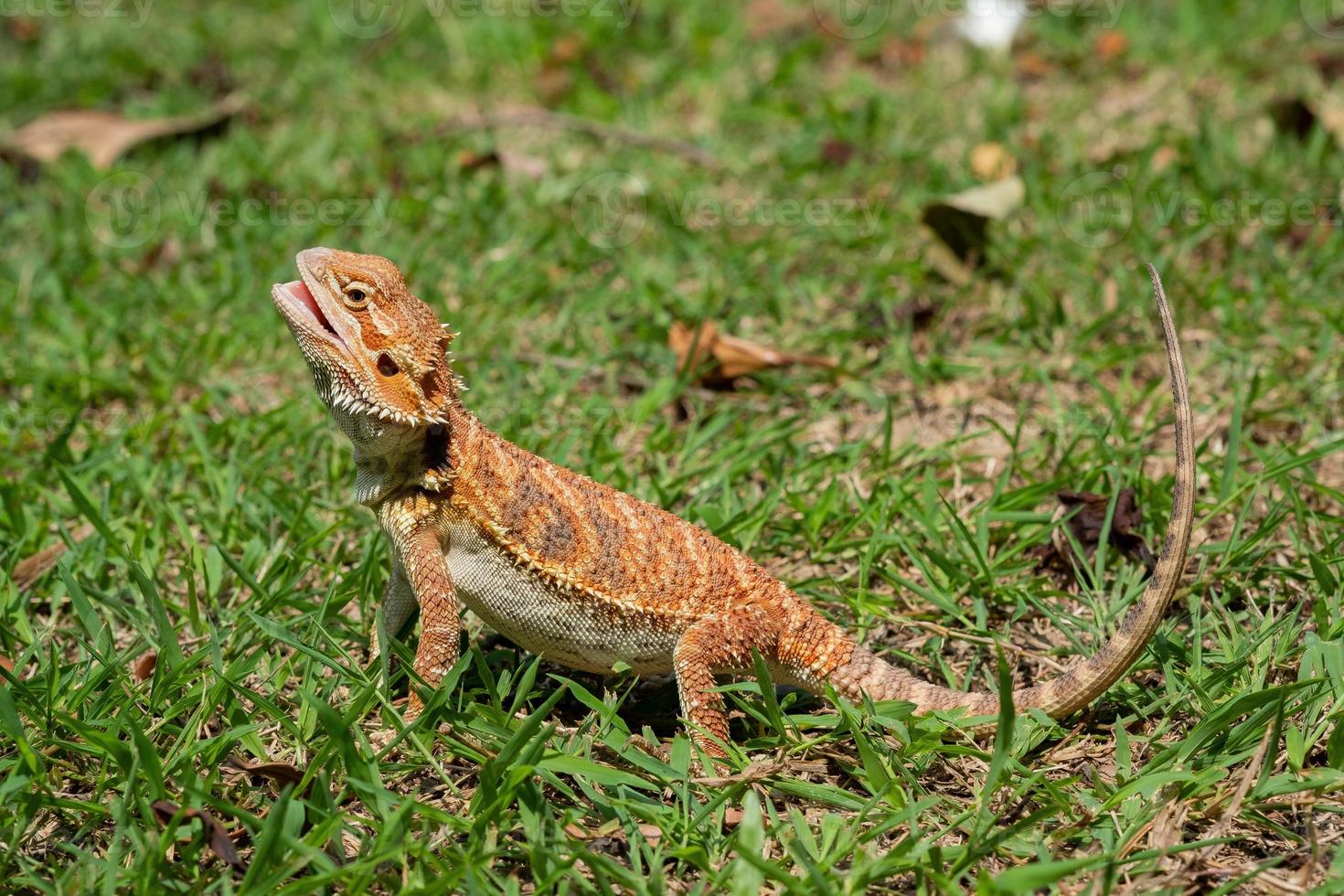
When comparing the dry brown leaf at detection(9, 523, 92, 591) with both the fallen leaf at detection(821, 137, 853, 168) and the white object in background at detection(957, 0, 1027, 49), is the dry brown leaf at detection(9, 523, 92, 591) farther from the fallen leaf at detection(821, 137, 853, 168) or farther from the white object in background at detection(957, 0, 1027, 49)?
the white object in background at detection(957, 0, 1027, 49)

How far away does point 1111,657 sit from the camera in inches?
120

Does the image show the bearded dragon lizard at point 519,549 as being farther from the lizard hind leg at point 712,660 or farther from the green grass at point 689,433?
the green grass at point 689,433

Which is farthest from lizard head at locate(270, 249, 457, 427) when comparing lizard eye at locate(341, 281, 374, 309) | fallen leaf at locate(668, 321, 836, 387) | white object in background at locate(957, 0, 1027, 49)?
white object in background at locate(957, 0, 1027, 49)

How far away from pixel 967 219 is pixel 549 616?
3262 mm

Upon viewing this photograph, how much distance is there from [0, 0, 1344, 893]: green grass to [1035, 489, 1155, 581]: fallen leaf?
0.07m

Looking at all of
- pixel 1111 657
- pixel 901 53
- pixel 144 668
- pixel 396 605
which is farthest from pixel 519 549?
pixel 901 53

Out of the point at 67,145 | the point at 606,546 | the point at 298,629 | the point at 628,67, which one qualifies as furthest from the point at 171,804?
the point at 628,67

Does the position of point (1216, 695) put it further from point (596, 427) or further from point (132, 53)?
point (132, 53)

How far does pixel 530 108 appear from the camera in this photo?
26.0 ft

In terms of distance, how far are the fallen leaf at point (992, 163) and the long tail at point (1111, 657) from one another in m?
3.76

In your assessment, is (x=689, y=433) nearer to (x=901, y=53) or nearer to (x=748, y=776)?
(x=748, y=776)

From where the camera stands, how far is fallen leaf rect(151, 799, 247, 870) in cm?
280

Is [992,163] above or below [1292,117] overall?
below

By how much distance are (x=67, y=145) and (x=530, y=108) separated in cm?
271
